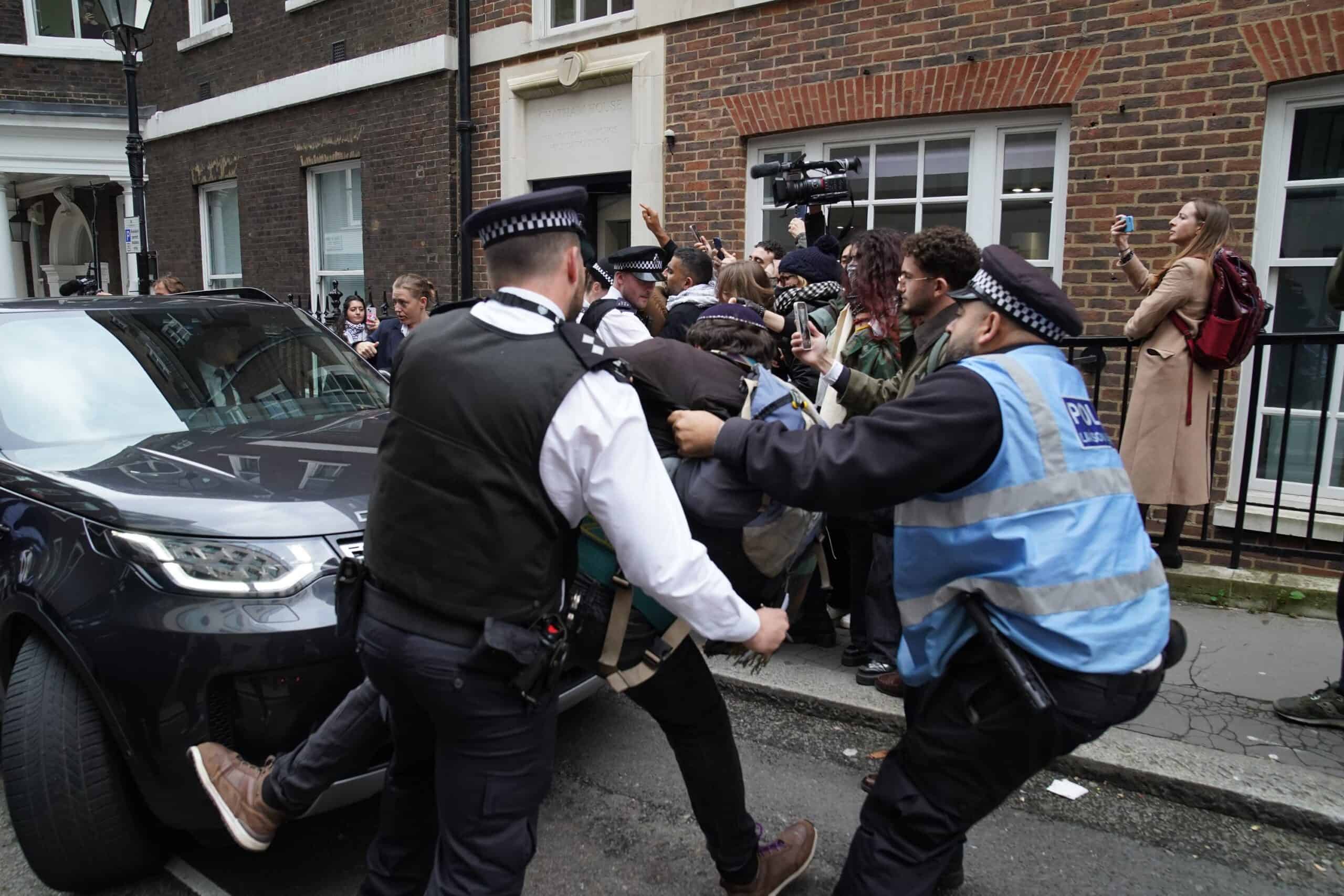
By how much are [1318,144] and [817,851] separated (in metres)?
5.10

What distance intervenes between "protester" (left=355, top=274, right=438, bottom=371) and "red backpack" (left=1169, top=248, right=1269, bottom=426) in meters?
4.57

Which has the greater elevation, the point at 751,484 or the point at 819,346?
the point at 819,346

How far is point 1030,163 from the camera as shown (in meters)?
6.52

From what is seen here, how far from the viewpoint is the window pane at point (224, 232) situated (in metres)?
13.1

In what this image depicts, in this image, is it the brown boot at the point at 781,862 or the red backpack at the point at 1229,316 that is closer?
the brown boot at the point at 781,862

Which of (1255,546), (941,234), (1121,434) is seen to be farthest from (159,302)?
(1255,546)

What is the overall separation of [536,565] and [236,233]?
12829 mm

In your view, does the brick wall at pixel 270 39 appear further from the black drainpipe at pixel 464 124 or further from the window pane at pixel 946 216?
the window pane at pixel 946 216

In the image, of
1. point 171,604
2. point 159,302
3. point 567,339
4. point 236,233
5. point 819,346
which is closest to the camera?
point 567,339

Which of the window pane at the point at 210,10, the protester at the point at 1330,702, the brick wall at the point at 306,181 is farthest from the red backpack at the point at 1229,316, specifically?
the window pane at the point at 210,10

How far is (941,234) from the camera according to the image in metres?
3.57

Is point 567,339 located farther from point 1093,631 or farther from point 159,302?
point 159,302

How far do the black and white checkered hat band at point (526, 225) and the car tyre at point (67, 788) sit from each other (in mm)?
1837

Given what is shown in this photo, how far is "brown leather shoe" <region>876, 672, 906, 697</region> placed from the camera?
13.1 ft
